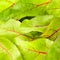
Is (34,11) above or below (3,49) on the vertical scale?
above

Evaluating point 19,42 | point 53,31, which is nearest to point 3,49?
point 19,42

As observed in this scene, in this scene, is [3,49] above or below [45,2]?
below

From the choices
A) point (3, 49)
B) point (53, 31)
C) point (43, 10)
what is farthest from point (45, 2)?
point (3, 49)

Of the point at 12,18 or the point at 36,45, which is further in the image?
the point at 12,18

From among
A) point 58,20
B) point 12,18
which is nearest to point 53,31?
point 58,20

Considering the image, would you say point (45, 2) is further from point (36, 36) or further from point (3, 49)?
point (3, 49)

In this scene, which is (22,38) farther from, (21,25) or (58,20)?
(58,20)
